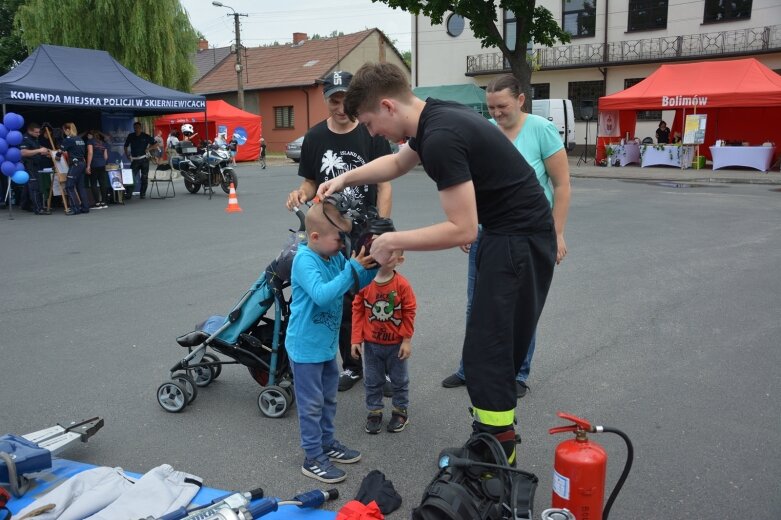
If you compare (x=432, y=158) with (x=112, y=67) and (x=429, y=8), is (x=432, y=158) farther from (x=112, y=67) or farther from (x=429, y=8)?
(x=429, y=8)

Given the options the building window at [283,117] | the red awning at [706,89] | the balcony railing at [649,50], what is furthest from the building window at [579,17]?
the building window at [283,117]

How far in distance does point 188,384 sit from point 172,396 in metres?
0.12

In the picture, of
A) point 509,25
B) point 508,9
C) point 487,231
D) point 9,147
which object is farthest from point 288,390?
point 509,25

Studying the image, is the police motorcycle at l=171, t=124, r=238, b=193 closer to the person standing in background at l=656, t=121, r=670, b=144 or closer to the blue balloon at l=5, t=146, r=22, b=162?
the blue balloon at l=5, t=146, r=22, b=162

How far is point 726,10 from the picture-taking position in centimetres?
2753

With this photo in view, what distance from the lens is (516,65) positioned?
22469 mm

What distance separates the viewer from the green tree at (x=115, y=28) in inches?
989

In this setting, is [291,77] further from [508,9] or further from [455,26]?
[508,9]

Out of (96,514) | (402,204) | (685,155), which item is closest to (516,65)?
(685,155)

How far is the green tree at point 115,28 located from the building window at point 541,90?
1754 cm

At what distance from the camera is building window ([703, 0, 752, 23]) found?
88.6 feet

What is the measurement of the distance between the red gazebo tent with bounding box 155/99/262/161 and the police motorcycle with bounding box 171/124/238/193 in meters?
12.5

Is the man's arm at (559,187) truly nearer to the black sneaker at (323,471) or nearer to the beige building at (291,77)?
the black sneaker at (323,471)

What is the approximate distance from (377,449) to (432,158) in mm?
1872
